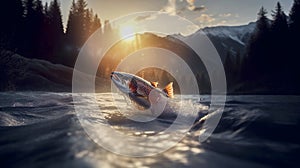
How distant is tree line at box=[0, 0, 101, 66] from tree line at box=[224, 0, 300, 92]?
185 feet

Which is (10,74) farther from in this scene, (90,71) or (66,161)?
(90,71)

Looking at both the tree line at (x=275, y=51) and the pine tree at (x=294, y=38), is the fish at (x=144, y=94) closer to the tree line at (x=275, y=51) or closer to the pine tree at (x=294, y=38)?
the tree line at (x=275, y=51)

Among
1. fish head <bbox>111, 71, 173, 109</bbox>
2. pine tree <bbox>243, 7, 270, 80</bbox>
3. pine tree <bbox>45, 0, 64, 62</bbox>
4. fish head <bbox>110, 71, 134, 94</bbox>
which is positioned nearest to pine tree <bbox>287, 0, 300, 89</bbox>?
pine tree <bbox>243, 7, 270, 80</bbox>

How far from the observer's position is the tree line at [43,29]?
4872 centimetres

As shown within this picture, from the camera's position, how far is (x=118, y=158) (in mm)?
4035

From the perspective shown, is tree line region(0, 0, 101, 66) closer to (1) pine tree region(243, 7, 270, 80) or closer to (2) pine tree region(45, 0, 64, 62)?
(2) pine tree region(45, 0, 64, 62)

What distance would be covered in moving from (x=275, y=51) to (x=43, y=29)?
66.8 meters

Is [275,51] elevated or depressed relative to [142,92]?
elevated

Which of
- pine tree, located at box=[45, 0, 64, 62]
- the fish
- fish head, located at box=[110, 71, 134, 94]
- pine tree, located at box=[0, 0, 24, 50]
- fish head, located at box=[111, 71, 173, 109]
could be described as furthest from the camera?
pine tree, located at box=[45, 0, 64, 62]

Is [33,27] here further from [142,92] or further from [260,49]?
[260,49]

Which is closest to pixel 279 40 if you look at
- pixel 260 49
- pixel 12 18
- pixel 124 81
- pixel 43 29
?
pixel 260 49

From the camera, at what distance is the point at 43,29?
192 feet

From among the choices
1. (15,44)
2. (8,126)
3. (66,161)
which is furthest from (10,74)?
(66,161)

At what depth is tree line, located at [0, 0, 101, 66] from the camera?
1918 inches
